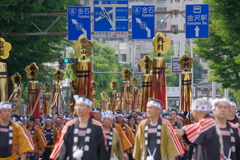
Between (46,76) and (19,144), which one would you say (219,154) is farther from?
(46,76)

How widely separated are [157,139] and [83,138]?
1.49m

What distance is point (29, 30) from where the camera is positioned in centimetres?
2183

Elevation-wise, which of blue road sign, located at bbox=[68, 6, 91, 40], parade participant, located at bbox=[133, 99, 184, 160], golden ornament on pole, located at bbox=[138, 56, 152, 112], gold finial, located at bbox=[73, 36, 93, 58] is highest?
blue road sign, located at bbox=[68, 6, 91, 40]

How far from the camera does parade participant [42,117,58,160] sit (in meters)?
17.7

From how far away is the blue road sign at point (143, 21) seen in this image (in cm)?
2162

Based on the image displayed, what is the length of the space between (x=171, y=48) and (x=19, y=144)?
71802mm

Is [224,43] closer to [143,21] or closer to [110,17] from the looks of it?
[143,21]

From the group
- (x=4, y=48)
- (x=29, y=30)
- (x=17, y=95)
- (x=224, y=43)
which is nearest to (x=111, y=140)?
(x=4, y=48)

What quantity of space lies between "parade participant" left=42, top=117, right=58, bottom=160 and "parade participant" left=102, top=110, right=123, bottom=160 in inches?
234

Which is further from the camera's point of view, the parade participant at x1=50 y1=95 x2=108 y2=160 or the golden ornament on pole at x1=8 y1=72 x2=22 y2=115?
the golden ornament on pole at x1=8 y1=72 x2=22 y2=115

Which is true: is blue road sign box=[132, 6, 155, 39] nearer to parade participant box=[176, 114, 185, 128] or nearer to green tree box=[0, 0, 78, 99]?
green tree box=[0, 0, 78, 99]

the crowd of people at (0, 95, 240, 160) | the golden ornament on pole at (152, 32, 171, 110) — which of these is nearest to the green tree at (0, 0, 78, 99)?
the golden ornament on pole at (152, 32, 171, 110)

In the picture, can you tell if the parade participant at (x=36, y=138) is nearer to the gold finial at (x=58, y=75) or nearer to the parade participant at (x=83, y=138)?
the gold finial at (x=58, y=75)

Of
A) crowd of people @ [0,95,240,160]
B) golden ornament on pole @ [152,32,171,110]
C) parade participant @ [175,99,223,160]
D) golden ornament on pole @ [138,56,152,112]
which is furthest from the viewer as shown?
golden ornament on pole @ [138,56,152,112]
